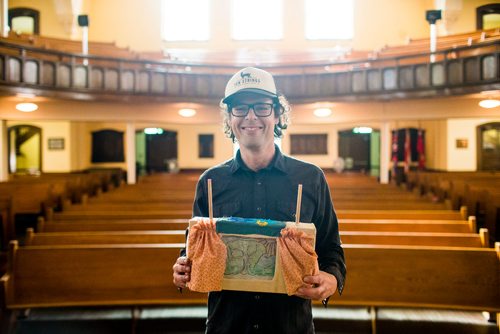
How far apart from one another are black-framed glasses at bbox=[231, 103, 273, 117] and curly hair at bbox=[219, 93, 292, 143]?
0.24 feet

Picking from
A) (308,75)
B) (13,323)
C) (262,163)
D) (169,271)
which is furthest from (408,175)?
(262,163)

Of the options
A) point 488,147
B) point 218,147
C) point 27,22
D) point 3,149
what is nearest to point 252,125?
point 3,149

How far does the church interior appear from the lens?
4270 mm

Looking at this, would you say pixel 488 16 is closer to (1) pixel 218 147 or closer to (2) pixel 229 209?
(1) pixel 218 147

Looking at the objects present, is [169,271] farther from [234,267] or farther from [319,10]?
[319,10]

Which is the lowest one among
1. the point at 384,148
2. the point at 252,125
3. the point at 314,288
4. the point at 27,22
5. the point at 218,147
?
the point at 314,288

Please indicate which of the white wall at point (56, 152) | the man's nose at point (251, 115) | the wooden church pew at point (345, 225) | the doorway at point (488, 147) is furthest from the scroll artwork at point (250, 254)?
the doorway at point (488, 147)

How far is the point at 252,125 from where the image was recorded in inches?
71.3

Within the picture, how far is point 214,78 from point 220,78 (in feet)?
0.52

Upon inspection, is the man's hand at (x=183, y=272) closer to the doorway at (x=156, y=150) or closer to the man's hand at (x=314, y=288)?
the man's hand at (x=314, y=288)

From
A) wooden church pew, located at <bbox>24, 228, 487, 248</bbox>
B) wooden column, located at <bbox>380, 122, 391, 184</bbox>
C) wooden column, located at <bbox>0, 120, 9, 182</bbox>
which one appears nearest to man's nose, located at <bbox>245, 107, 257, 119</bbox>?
wooden church pew, located at <bbox>24, 228, 487, 248</bbox>

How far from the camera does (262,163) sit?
75.1 inches

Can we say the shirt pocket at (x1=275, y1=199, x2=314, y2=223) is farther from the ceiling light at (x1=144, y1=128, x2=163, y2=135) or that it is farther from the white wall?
the ceiling light at (x1=144, y1=128, x2=163, y2=135)

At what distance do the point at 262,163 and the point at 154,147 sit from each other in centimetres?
1866
